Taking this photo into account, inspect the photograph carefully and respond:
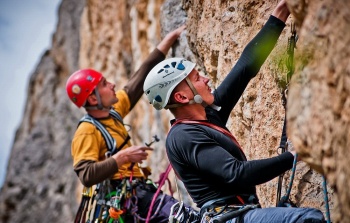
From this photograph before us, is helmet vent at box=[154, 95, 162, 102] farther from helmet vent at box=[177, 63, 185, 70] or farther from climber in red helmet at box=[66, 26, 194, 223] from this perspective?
climber in red helmet at box=[66, 26, 194, 223]

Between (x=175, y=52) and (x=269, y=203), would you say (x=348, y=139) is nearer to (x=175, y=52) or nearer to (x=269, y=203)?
(x=269, y=203)

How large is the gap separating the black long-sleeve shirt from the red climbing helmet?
226cm

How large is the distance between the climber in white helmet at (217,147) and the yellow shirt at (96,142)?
1.59 meters

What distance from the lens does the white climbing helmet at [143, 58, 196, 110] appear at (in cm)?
426

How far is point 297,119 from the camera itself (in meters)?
2.88

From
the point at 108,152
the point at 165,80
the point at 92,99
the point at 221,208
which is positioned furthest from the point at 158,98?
the point at 92,99

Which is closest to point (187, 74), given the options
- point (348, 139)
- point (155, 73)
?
point (155, 73)

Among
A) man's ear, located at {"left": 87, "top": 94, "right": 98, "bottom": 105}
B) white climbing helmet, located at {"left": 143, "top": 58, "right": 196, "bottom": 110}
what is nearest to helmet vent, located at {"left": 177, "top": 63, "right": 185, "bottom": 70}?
white climbing helmet, located at {"left": 143, "top": 58, "right": 196, "bottom": 110}

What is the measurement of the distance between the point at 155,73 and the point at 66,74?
58.3 ft

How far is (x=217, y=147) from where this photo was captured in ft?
12.4

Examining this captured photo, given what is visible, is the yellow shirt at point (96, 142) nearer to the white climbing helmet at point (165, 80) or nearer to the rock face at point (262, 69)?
the rock face at point (262, 69)

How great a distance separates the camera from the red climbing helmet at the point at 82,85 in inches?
253

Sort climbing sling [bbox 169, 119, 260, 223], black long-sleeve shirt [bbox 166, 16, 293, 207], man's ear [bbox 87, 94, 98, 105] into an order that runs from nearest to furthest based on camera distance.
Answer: black long-sleeve shirt [bbox 166, 16, 293, 207] → climbing sling [bbox 169, 119, 260, 223] → man's ear [bbox 87, 94, 98, 105]

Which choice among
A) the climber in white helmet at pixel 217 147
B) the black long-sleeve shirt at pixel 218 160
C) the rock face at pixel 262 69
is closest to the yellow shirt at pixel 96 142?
the rock face at pixel 262 69
